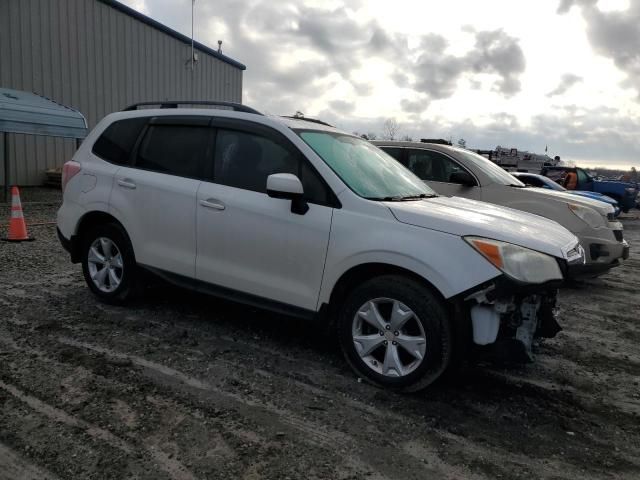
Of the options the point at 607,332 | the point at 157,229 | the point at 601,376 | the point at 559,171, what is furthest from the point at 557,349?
the point at 559,171

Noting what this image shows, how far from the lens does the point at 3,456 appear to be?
251cm

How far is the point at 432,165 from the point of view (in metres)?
7.16

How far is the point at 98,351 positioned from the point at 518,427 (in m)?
3.04

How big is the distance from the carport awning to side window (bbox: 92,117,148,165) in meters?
8.91

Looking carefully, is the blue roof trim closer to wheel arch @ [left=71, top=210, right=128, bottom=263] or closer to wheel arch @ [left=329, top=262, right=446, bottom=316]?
wheel arch @ [left=71, top=210, right=128, bottom=263]

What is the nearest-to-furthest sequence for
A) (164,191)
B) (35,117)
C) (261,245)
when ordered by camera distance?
(261,245) → (164,191) → (35,117)

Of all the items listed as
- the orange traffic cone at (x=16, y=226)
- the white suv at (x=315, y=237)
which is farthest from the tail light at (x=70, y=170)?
the orange traffic cone at (x=16, y=226)

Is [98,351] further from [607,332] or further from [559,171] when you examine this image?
[559,171]

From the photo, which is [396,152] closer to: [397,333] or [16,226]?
[397,333]

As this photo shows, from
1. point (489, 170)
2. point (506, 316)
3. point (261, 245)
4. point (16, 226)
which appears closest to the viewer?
point (506, 316)

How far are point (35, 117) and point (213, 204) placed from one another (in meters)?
11.1

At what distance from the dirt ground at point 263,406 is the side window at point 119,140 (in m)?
1.44

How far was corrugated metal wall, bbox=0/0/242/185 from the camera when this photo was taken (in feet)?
46.8

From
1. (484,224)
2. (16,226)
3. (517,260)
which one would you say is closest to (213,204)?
(484,224)
